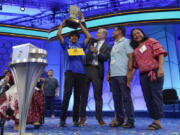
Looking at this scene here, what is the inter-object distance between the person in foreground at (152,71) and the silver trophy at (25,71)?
1263 mm

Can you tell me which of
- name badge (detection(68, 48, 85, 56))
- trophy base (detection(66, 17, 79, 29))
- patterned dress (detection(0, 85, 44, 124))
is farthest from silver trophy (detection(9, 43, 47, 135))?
trophy base (detection(66, 17, 79, 29))

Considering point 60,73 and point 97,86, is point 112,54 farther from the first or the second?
point 60,73


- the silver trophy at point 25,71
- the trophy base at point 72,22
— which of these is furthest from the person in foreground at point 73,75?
the silver trophy at point 25,71

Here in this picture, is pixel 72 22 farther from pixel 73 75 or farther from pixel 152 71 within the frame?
pixel 152 71

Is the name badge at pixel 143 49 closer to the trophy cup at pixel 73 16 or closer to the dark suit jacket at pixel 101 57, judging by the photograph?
the dark suit jacket at pixel 101 57

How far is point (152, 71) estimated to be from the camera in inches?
76.8

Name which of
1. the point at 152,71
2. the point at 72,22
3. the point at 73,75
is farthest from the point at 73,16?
the point at 152,71

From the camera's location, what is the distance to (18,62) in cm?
114

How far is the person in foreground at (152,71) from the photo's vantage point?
1.92 meters

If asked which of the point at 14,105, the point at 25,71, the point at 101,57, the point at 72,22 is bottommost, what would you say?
the point at 14,105

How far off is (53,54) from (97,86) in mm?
5880

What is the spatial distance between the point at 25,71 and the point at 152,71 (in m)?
1.38

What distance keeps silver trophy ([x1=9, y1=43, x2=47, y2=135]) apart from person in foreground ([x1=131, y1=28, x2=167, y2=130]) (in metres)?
1.26

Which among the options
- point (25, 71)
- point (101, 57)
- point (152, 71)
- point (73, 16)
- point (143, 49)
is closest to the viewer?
point (25, 71)
